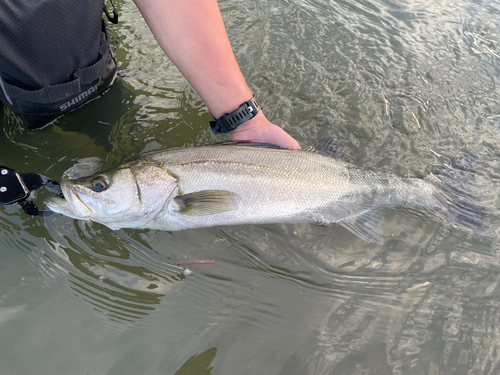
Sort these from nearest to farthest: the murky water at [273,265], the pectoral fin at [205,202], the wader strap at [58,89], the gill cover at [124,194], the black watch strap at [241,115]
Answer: the murky water at [273,265], the gill cover at [124,194], the pectoral fin at [205,202], the wader strap at [58,89], the black watch strap at [241,115]

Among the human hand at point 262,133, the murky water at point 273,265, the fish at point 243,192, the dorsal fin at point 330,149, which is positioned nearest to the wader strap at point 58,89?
the murky water at point 273,265

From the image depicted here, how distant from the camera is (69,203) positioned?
2.24m

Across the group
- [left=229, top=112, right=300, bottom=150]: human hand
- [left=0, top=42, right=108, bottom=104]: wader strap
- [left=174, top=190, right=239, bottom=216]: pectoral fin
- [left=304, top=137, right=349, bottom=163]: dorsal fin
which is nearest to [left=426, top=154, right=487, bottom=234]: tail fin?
[left=304, top=137, right=349, bottom=163]: dorsal fin

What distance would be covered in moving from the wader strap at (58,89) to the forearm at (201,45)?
2.40ft

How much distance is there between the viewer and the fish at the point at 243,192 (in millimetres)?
2346

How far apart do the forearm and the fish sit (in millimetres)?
447

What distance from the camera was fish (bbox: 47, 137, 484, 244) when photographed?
7.70 ft

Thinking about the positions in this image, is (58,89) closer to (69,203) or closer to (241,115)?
(69,203)

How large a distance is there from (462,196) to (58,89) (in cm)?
357

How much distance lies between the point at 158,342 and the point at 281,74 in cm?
316

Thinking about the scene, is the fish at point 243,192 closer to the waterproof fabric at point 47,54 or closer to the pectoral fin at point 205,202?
the pectoral fin at point 205,202

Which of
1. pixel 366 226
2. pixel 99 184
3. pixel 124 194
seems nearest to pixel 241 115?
pixel 124 194

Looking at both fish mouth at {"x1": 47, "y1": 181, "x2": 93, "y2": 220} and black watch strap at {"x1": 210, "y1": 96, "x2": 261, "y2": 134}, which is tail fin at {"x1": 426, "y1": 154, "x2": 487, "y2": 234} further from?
fish mouth at {"x1": 47, "y1": 181, "x2": 93, "y2": 220}

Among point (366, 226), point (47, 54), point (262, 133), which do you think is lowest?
point (366, 226)
